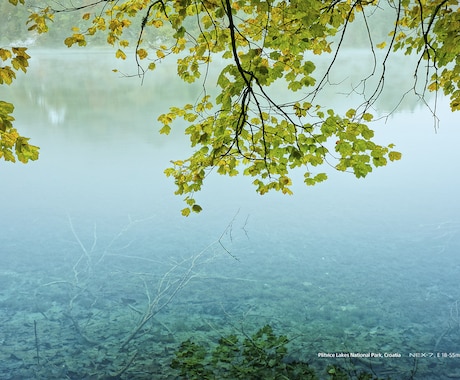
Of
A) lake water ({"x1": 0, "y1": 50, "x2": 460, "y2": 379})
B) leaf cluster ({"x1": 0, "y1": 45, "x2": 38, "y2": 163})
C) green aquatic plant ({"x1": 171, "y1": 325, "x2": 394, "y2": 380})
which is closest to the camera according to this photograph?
leaf cluster ({"x1": 0, "y1": 45, "x2": 38, "y2": 163})

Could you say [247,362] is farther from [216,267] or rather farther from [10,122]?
[10,122]

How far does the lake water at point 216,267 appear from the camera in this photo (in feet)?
11.8

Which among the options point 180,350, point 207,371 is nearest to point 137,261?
point 180,350

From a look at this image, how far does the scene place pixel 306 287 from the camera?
4504mm

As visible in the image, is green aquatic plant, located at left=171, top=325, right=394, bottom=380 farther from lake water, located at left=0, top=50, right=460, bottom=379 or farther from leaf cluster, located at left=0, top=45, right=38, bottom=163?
leaf cluster, located at left=0, top=45, right=38, bottom=163

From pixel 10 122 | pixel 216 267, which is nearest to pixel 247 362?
pixel 216 267

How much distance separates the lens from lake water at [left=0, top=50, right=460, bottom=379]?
11.8 feet

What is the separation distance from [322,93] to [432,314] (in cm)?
1343

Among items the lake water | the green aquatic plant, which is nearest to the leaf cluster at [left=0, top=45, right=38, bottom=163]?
the lake water

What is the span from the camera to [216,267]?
4902mm

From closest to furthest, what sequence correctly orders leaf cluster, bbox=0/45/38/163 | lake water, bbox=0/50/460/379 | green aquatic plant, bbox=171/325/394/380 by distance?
leaf cluster, bbox=0/45/38/163 < green aquatic plant, bbox=171/325/394/380 < lake water, bbox=0/50/460/379

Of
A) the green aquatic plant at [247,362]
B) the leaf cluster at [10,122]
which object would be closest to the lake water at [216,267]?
the green aquatic plant at [247,362]

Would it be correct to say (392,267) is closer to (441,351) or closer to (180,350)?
(441,351)

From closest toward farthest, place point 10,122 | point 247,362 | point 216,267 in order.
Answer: point 10,122 < point 247,362 < point 216,267
